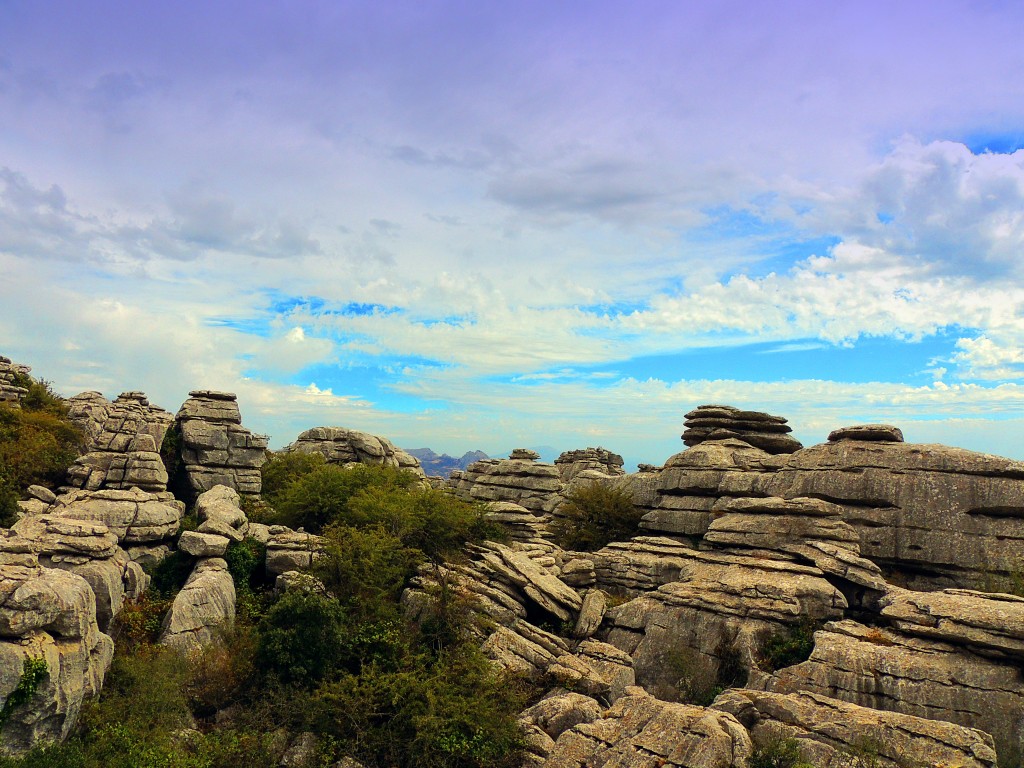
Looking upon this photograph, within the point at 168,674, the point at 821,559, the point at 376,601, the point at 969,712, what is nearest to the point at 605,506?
the point at 821,559

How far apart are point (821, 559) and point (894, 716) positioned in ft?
36.9

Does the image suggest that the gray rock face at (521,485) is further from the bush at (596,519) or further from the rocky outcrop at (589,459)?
the rocky outcrop at (589,459)

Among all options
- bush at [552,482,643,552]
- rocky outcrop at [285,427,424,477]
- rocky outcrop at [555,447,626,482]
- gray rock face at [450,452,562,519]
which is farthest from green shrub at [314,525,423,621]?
rocky outcrop at [555,447,626,482]

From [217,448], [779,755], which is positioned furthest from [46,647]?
[217,448]

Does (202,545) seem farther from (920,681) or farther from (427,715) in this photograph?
→ (920,681)

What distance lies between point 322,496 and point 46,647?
62.3ft

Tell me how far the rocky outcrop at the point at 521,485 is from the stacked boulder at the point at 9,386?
34.7 meters

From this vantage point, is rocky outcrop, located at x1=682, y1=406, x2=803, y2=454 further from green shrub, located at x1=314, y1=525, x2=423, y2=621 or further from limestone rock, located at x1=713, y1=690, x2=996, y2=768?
limestone rock, located at x1=713, y1=690, x2=996, y2=768

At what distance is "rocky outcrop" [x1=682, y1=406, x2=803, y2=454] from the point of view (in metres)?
47.1

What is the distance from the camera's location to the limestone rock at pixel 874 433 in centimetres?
3803

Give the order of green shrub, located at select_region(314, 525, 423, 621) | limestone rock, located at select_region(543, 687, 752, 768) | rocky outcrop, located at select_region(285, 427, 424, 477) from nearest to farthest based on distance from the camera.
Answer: limestone rock, located at select_region(543, 687, 752, 768) → green shrub, located at select_region(314, 525, 423, 621) → rocky outcrop, located at select_region(285, 427, 424, 477)

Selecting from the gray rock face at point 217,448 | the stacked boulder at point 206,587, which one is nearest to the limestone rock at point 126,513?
the stacked boulder at point 206,587

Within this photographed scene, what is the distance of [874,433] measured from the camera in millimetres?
38125

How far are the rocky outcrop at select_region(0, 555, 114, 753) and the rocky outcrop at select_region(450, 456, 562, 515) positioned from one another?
3185 cm
